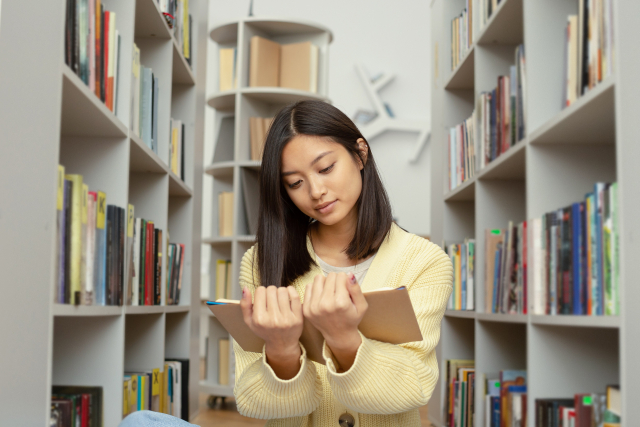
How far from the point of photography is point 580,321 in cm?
128

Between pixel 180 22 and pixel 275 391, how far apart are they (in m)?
1.93

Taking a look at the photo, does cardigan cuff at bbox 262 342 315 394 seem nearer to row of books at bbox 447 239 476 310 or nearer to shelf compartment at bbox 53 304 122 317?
shelf compartment at bbox 53 304 122 317

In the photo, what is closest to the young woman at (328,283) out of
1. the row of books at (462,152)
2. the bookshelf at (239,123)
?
the row of books at (462,152)

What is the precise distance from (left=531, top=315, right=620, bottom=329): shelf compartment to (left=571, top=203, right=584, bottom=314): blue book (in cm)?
2

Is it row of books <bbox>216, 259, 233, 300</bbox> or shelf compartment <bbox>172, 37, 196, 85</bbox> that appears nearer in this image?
shelf compartment <bbox>172, 37, 196, 85</bbox>

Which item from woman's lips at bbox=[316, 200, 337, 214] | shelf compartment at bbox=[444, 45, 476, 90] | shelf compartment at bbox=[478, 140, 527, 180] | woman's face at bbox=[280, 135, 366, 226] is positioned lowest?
woman's lips at bbox=[316, 200, 337, 214]

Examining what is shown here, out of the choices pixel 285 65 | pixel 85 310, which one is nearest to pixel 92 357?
pixel 85 310

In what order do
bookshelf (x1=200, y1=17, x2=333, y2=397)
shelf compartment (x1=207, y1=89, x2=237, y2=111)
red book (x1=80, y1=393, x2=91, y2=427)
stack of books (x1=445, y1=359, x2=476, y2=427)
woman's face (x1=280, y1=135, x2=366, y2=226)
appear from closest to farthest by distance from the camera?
woman's face (x1=280, y1=135, x2=366, y2=226)
red book (x1=80, y1=393, x2=91, y2=427)
stack of books (x1=445, y1=359, x2=476, y2=427)
bookshelf (x1=200, y1=17, x2=333, y2=397)
shelf compartment (x1=207, y1=89, x2=237, y2=111)

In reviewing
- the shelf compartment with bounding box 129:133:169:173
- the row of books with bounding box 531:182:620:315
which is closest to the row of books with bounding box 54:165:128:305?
the shelf compartment with bounding box 129:133:169:173

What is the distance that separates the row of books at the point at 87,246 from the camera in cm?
128

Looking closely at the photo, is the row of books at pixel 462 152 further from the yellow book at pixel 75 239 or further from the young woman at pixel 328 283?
the yellow book at pixel 75 239

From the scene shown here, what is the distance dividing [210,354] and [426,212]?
7.46ft

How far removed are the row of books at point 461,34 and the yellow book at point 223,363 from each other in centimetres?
185

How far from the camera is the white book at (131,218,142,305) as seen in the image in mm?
1902
